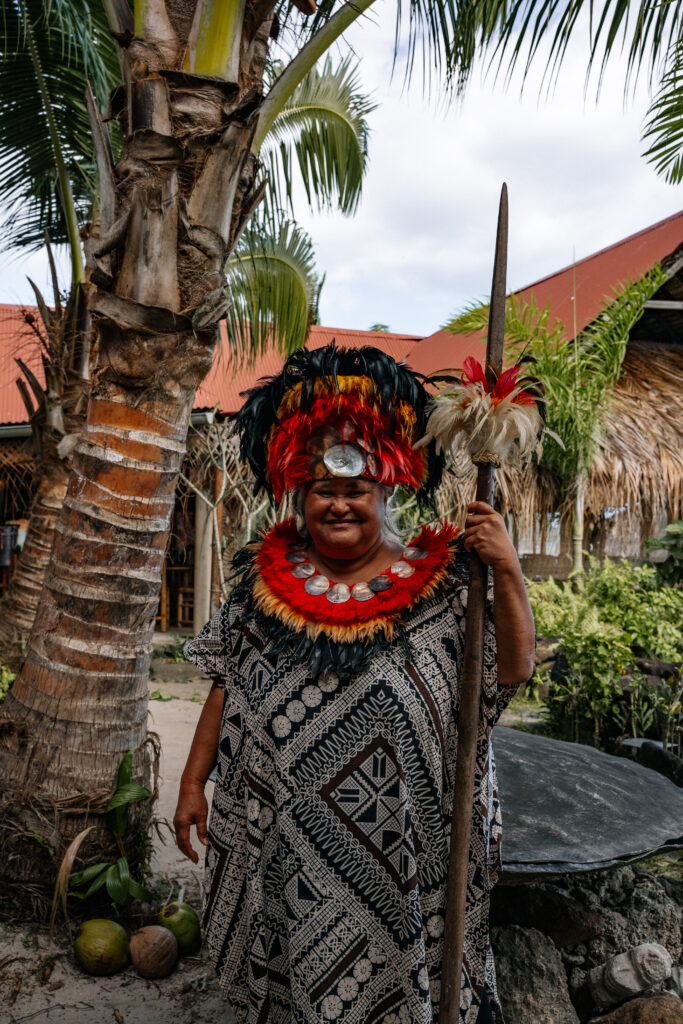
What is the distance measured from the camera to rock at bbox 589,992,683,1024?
2465 millimetres

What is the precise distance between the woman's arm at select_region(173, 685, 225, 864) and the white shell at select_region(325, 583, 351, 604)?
443mm

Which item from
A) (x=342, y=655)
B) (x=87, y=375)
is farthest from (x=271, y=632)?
(x=87, y=375)

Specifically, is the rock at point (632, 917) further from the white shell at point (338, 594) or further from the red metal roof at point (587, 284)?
the red metal roof at point (587, 284)

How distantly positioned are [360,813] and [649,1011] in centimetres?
154

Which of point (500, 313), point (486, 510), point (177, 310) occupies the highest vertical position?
point (177, 310)

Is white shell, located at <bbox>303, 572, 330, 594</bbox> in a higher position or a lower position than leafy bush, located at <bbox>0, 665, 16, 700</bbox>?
higher

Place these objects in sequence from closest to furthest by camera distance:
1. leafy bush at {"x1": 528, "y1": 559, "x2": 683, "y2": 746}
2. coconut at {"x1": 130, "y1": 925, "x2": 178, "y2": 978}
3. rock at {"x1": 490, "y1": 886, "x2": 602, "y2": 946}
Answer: coconut at {"x1": 130, "y1": 925, "x2": 178, "y2": 978} < rock at {"x1": 490, "y1": 886, "x2": 602, "y2": 946} < leafy bush at {"x1": 528, "y1": 559, "x2": 683, "y2": 746}

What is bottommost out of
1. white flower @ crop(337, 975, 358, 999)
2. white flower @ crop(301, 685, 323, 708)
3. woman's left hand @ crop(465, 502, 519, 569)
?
white flower @ crop(337, 975, 358, 999)

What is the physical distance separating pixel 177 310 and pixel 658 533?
805cm

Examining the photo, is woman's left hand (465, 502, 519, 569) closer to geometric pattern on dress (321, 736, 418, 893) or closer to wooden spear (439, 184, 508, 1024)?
wooden spear (439, 184, 508, 1024)

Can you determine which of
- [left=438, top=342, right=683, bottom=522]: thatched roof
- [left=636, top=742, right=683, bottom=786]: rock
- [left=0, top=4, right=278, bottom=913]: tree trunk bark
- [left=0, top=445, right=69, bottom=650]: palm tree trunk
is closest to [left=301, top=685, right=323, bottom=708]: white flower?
[left=0, top=4, right=278, bottom=913]: tree trunk bark

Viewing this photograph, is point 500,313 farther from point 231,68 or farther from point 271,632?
point 231,68

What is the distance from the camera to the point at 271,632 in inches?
74.2

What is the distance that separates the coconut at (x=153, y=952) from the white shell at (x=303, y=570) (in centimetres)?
168
